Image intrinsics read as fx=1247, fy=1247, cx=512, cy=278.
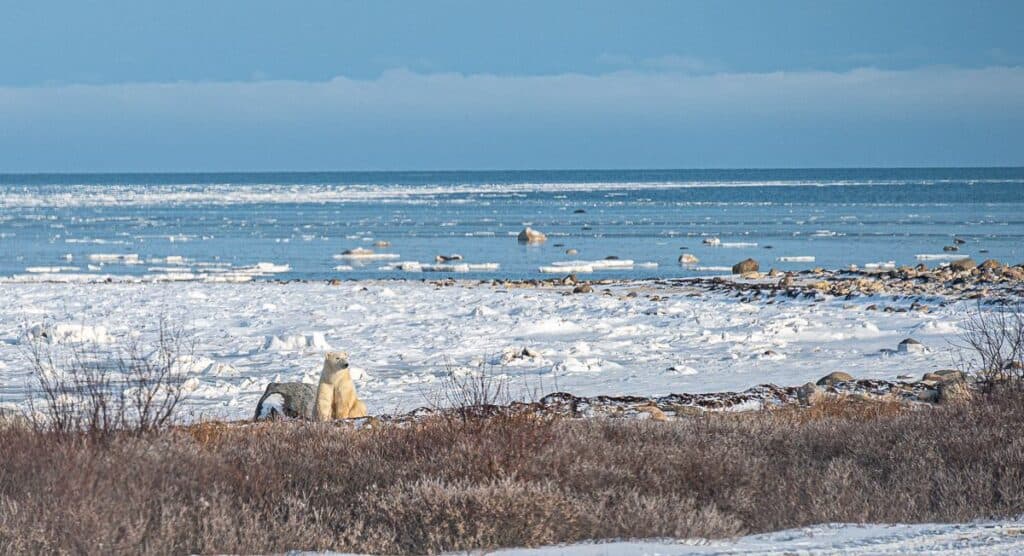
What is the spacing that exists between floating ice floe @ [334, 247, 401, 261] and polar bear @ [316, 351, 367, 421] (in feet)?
98.3

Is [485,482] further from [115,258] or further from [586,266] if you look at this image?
[115,258]

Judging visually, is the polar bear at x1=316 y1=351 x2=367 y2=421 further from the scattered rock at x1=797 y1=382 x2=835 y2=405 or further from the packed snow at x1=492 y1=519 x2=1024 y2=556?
the packed snow at x1=492 y1=519 x2=1024 y2=556

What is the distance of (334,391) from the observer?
11.5m

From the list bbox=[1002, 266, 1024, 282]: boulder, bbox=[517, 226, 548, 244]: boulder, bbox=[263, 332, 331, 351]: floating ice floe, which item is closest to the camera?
bbox=[263, 332, 331, 351]: floating ice floe

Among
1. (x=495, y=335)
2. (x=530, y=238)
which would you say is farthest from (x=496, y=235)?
(x=495, y=335)

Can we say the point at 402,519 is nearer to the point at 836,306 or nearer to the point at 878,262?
the point at 836,306

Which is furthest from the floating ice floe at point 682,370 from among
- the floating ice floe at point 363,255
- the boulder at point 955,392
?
the floating ice floe at point 363,255

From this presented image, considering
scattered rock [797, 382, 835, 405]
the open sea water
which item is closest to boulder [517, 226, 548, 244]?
the open sea water

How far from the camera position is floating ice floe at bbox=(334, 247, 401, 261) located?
41969mm

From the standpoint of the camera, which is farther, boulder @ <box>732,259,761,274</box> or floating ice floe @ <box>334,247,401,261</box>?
floating ice floe @ <box>334,247,401,261</box>

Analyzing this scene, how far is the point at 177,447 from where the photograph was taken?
7844 millimetres

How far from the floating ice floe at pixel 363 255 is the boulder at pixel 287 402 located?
29.3 metres

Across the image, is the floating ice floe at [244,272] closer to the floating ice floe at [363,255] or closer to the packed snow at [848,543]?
the floating ice floe at [363,255]

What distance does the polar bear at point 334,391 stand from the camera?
11398mm
